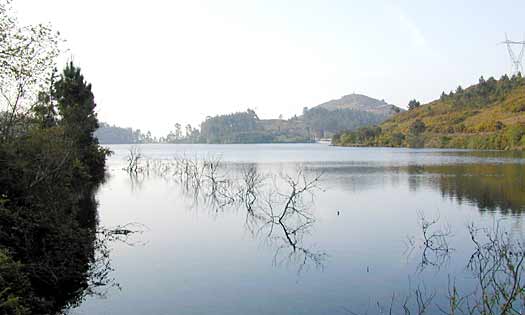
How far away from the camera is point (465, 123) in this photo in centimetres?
10838

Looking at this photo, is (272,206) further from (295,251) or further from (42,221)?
(42,221)

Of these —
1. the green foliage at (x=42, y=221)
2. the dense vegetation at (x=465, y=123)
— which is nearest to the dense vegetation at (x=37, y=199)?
the green foliage at (x=42, y=221)

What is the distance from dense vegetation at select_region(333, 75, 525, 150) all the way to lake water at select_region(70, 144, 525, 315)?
213ft

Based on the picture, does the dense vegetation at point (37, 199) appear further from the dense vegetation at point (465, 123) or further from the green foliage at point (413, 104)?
the green foliage at point (413, 104)

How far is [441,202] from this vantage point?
2528cm

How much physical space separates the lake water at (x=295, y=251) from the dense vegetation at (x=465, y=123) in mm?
65002

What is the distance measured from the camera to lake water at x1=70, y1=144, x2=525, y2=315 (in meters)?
11.6

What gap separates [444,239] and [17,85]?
14247 mm

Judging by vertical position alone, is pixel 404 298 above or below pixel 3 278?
below

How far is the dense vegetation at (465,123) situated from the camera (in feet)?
298

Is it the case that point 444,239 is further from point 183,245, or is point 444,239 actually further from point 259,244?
point 183,245

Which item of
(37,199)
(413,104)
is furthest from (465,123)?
(37,199)

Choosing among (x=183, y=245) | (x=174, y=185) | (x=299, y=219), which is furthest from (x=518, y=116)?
(x=183, y=245)

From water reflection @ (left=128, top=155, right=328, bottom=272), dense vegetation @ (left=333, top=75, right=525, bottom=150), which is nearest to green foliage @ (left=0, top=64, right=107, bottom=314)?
water reflection @ (left=128, top=155, right=328, bottom=272)
